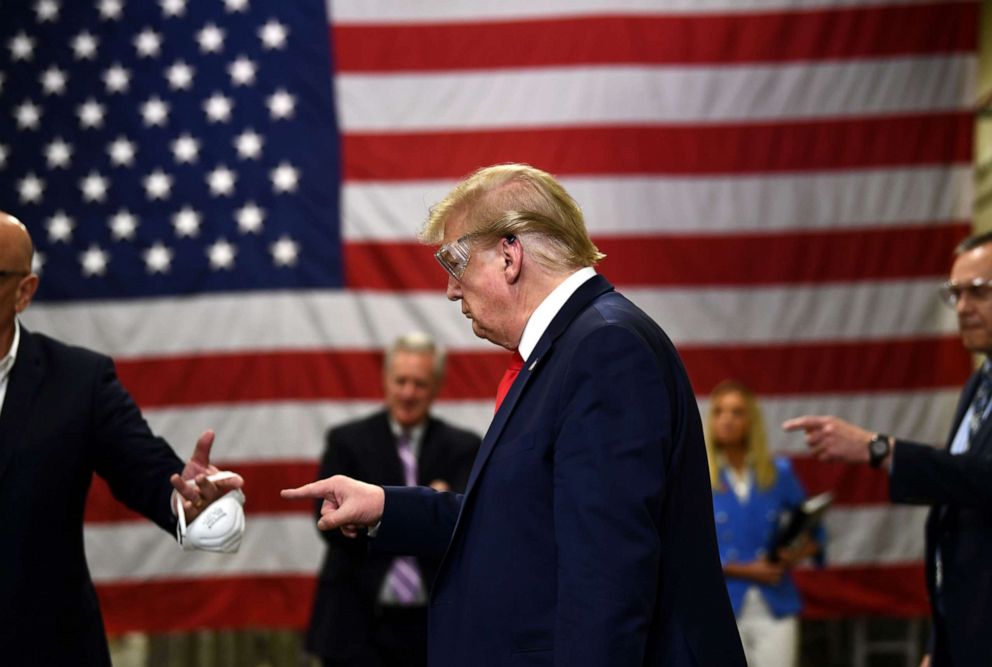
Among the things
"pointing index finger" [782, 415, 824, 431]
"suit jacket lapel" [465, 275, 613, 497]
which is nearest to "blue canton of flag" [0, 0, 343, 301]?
"pointing index finger" [782, 415, 824, 431]

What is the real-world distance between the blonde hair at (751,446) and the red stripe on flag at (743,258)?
692 millimetres

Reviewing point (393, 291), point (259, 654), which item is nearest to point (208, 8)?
point (393, 291)

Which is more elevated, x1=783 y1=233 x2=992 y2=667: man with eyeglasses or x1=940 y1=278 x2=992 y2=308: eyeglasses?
x1=940 y1=278 x2=992 y2=308: eyeglasses

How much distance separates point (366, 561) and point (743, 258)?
246cm

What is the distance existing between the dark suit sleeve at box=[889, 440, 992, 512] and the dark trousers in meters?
1.57

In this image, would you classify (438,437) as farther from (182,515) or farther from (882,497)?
(882,497)

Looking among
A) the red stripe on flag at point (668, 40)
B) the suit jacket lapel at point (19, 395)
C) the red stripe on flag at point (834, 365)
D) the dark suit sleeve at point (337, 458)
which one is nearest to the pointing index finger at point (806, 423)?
the dark suit sleeve at point (337, 458)

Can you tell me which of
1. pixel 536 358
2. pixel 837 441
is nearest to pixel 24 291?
pixel 536 358

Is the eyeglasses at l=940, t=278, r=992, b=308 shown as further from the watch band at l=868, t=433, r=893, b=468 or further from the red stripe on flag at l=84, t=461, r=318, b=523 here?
the red stripe on flag at l=84, t=461, r=318, b=523

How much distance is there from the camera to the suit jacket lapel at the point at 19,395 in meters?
2.42

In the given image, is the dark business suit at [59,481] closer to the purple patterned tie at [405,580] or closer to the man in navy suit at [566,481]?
the man in navy suit at [566,481]

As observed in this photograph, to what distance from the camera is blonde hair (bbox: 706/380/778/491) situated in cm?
459

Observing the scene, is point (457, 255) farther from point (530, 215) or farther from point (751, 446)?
point (751, 446)

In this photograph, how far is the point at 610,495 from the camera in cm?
172
